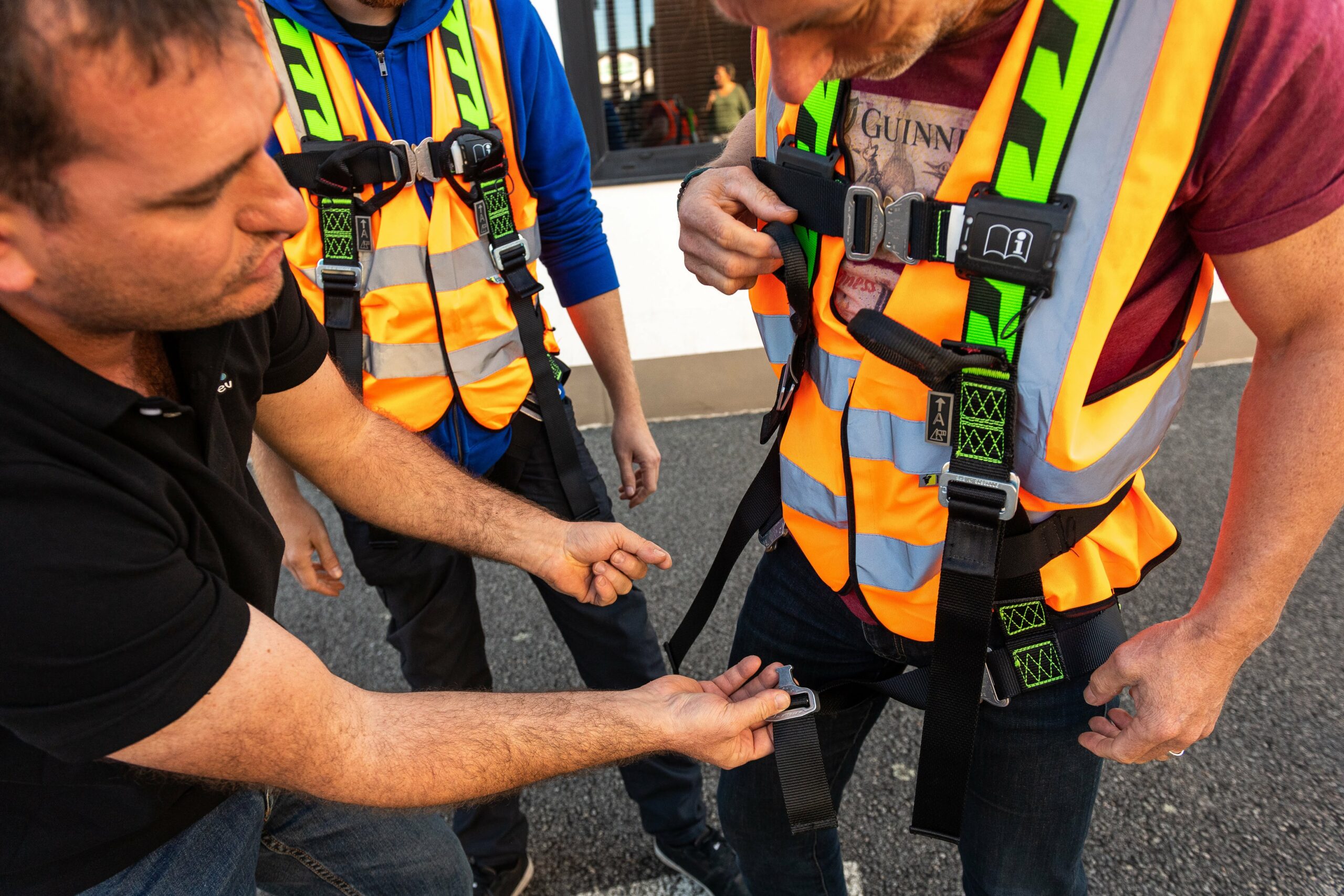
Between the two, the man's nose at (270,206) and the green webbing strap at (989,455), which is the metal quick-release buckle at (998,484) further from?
the man's nose at (270,206)

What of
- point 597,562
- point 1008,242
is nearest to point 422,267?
point 597,562

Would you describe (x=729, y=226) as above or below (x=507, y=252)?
above

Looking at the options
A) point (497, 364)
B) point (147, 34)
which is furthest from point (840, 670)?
point (147, 34)

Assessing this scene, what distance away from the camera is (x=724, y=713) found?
1327 mm

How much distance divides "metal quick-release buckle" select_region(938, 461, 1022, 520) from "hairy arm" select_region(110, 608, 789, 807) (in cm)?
44

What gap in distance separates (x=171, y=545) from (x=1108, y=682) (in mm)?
1190

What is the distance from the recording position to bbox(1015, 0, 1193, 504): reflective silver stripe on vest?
0.93 m

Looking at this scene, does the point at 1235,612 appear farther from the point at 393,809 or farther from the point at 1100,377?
the point at 393,809

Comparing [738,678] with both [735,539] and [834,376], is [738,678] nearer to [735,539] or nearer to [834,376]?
[735,539]

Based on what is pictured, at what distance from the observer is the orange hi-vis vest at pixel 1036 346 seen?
3.07 feet

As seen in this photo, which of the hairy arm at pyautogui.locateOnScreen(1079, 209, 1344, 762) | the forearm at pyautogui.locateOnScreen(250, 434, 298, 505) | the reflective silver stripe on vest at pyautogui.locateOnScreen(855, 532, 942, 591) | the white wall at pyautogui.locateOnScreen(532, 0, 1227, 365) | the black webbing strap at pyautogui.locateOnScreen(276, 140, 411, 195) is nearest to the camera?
the hairy arm at pyautogui.locateOnScreen(1079, 209, 1344, 762)

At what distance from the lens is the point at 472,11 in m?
1.74

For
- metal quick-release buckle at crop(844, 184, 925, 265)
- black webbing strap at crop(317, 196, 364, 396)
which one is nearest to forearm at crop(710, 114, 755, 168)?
metal quick-release buckle at crop(844, 184, 925, 265)

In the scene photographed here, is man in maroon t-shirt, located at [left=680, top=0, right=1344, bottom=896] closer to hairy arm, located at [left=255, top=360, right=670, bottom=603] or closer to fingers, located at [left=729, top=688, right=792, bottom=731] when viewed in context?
fingers, located at [left=729, top=688, right=792, bottom=731]
